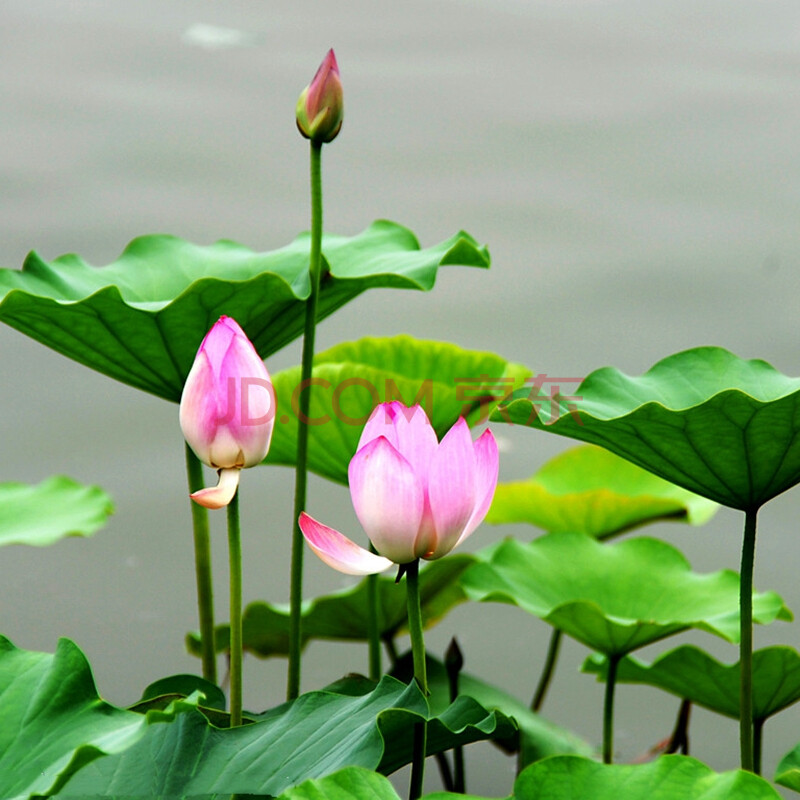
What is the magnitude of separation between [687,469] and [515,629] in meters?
0.67

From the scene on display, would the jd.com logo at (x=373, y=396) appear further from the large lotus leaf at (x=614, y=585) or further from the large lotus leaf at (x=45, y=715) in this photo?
the large lotus leaf at (x=45, y=715)

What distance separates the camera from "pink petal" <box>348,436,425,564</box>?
0.51m

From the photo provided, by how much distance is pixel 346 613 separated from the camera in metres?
1.07

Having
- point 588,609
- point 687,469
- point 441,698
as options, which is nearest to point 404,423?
point 687,469

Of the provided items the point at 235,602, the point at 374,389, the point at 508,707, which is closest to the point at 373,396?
the point at 374,389

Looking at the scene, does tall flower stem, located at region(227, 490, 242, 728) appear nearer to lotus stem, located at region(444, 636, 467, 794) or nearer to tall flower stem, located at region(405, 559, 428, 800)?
tall flower stem, located at region(405, 559, 428, 800)

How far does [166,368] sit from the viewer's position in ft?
2.59

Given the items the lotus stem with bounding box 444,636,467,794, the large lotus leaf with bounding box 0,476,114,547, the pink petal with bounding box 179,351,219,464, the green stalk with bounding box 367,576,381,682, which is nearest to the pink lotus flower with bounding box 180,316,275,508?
the pink petal with bounding box 179,351,219,464

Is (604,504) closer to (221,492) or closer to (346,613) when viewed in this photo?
(346,613)

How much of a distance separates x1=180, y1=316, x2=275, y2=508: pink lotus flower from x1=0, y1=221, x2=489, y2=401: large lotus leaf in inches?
6.3

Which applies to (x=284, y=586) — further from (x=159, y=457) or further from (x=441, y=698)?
(x=441, y=698)

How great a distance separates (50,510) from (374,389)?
445 millimetres

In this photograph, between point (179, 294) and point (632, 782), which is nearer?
point (632, 782)

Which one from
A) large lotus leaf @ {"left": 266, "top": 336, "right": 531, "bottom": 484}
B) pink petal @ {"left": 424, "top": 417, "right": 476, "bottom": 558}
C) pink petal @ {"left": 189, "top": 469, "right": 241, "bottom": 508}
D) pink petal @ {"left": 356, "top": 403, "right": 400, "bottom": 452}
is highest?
pink petal @ {"left": 356, "top": 403, "right": 400, "bottom": 452}
